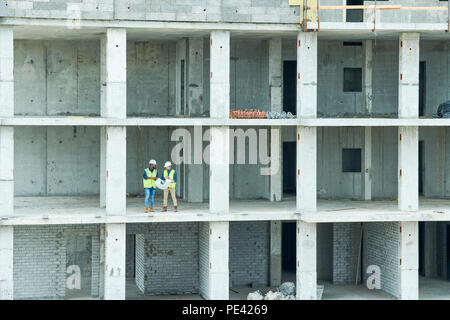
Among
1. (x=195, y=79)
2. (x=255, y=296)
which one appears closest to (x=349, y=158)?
(x=195, y=79)

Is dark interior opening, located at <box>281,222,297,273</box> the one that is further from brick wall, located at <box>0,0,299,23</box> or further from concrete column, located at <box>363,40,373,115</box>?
brick wall, located at <box>0,0,299,23</box>

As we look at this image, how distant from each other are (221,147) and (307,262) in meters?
4.68

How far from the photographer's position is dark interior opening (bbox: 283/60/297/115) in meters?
32.0

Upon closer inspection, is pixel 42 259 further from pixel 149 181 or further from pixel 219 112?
pixel 219 112

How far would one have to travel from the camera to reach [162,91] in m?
31.6

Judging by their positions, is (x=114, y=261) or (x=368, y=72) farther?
(x=368, y=72)

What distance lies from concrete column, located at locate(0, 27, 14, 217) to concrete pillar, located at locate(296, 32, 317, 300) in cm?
905

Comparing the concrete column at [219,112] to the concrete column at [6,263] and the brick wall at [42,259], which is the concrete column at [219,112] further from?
the concrete column at [6,263]

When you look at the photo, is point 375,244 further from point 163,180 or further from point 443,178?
point 163,180

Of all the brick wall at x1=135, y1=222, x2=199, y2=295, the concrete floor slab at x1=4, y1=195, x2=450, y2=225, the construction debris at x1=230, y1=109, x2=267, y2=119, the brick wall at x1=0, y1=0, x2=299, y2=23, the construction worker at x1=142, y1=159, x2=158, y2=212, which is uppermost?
the brick wall at x1=0, y1=0, x2=299, y2=23

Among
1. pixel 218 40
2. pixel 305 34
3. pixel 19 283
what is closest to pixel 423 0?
pixel 305 34

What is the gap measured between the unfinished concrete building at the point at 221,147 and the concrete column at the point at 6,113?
0.05 meters

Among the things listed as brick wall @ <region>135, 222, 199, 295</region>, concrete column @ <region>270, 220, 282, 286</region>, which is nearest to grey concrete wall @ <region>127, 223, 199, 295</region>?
brick wall @ <region>135, 222, 199, 295</region>

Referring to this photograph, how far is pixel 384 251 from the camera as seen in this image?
29.5 m
